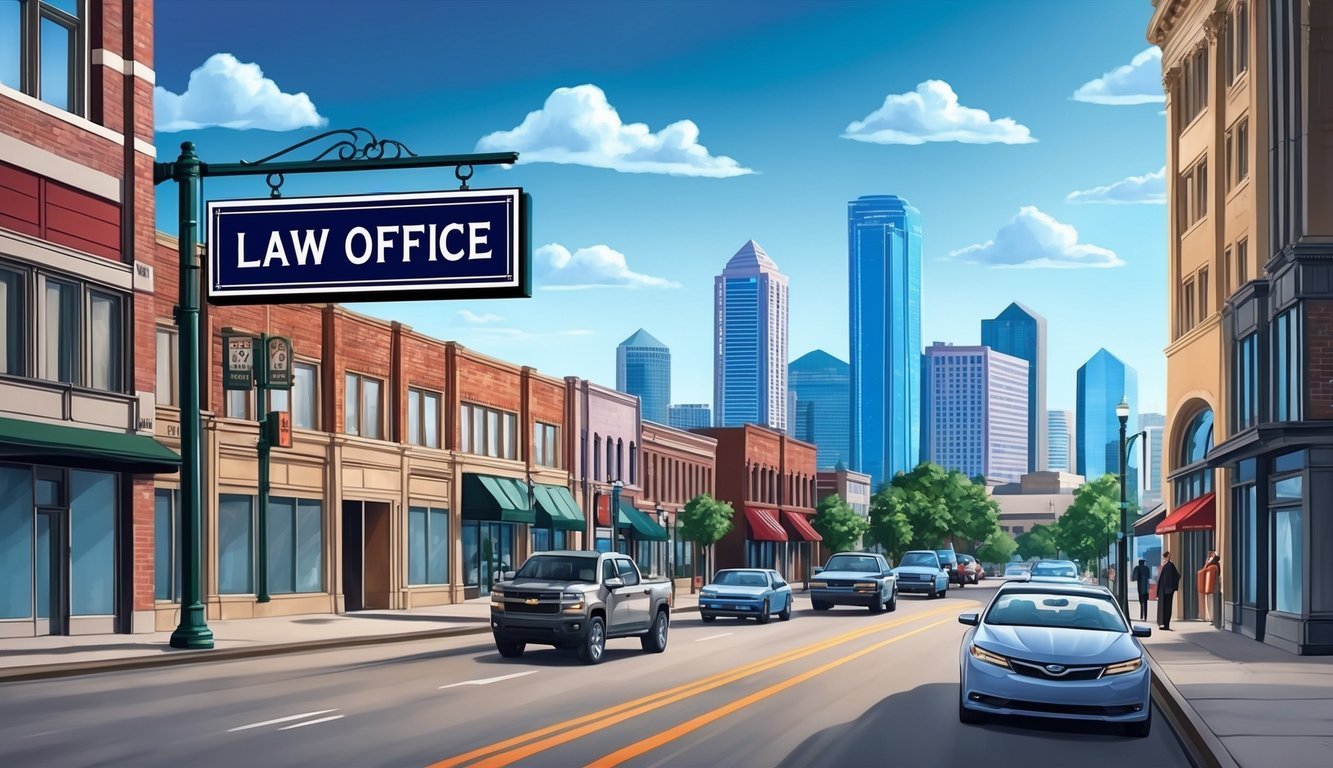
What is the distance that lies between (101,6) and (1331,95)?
25.3 metres

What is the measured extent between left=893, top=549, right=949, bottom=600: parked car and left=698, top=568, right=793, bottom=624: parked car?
66.4 feet

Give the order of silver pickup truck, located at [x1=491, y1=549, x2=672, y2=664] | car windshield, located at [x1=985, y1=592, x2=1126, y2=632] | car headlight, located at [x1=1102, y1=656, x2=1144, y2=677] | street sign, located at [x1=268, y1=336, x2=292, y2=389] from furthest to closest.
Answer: street sign, located at [x1=268, y1=336, x2=292, y2=389] < silver pickup truck, located at [x1=491, y1=549, x2=672, y2=664] < car windshield, located at [x1=985, y1=592, x2=1126, y2=632] < car headlight, located at [x1=1102, y1=656, x2=1144, y2=677]

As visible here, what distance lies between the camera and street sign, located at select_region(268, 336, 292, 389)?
38.8 meters

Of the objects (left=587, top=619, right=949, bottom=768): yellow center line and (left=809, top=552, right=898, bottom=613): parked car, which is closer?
(left=587, top=619, right=949, bottom=768): yellow center line

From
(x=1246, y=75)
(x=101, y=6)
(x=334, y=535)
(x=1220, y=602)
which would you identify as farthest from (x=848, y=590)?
(x=101, y=6)

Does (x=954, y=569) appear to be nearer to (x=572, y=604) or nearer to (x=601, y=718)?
(x=572, y=604)

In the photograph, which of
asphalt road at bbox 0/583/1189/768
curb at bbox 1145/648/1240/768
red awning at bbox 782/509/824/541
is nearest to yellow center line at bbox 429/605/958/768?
asphalt road at bbox 0/583/1189/768

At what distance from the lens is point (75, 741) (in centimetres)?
1461

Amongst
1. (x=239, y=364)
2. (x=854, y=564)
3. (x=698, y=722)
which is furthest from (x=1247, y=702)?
(x=854, y=564)

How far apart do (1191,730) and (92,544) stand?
24.0 meters

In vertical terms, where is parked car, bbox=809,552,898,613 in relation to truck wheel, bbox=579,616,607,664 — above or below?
below

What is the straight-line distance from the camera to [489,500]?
55719 mm

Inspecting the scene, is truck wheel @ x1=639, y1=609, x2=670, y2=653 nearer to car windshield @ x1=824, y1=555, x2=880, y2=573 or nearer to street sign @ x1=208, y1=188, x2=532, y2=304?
street sign @ x1=208, y1=188, x2=532, y2=304

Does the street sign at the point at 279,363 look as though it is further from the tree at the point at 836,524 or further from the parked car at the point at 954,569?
the tree at the point at 836,524
